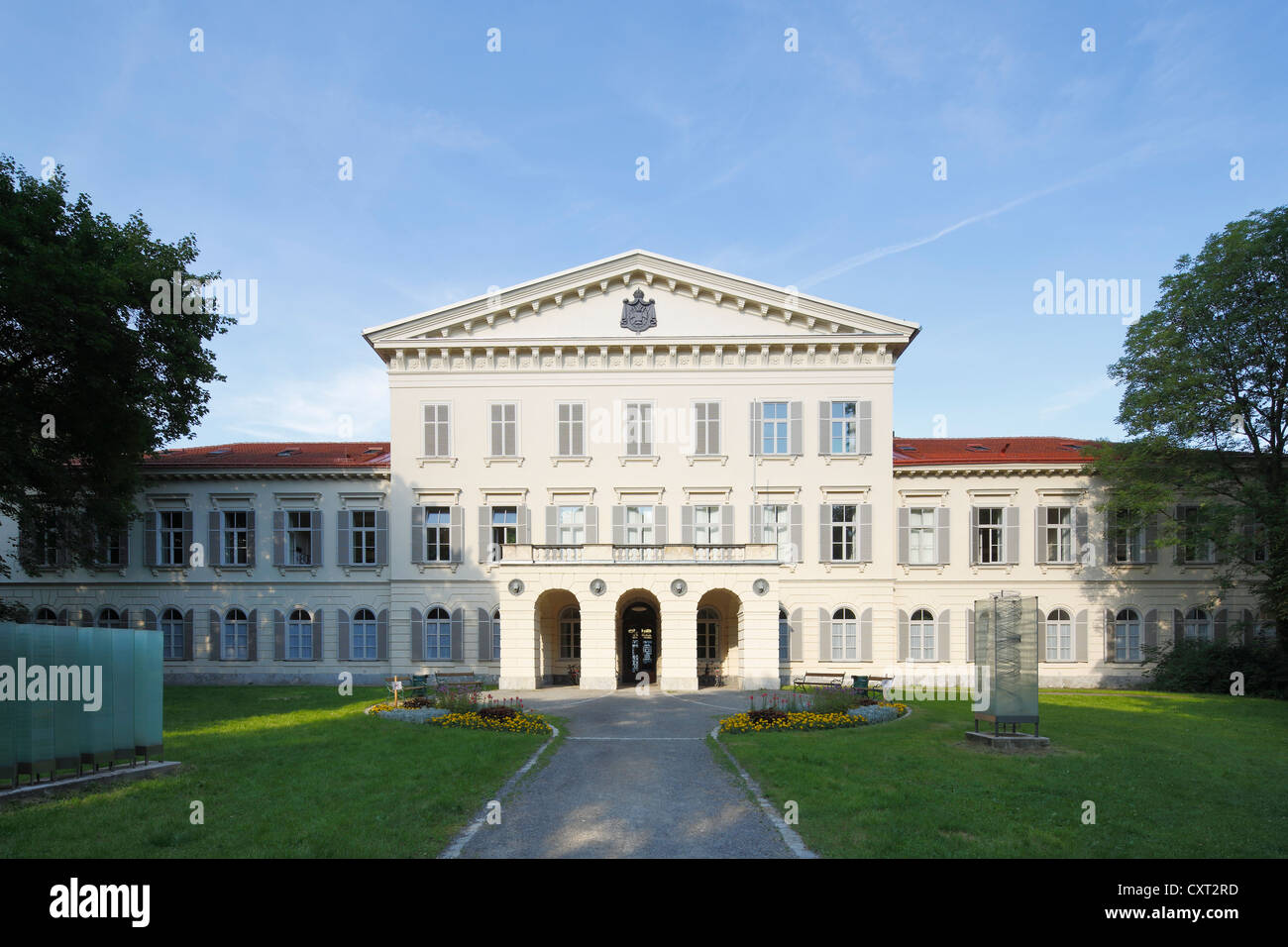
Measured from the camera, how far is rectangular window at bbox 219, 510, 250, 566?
32.3 m

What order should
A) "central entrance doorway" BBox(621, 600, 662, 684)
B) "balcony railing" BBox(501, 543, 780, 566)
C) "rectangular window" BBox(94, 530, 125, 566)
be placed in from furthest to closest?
"rectangular window" BBox(94, 530, 125, 566)
"central entrance doorway" BBox(621, 600, 662, 684)
"balcony railing" BBox(501, 543, 780, 566)

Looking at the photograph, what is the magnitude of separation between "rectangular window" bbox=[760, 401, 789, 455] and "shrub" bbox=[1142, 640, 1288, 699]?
16.4 metres

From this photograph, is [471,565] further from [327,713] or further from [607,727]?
[607,727]

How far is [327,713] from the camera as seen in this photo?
2106cm

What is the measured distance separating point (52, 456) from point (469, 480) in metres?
13.2

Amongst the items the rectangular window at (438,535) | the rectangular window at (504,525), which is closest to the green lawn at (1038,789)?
the rectangular window at (504,525)

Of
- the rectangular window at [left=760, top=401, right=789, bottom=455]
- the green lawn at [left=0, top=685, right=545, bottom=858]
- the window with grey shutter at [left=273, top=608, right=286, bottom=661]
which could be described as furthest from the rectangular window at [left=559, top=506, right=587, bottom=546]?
the green lawn at [left=0, top=685, right=545, bottom=858]

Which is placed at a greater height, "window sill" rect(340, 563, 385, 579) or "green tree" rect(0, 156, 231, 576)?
"green tree" rect(0, 156, 231, 576)

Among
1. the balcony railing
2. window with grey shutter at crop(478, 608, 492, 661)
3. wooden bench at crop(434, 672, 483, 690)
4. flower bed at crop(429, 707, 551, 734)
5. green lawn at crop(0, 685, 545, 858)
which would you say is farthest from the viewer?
window with grey shutter at crop(478, 608, 492, 661)

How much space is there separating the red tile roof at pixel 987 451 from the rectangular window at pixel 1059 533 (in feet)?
6.85

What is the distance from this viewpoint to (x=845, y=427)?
31.2 metres

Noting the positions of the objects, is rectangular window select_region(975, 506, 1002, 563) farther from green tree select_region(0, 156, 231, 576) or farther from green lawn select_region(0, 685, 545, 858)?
green tree select_region(0, 156, 231, 576)

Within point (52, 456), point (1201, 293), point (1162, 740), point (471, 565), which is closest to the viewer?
point (1162, 740)

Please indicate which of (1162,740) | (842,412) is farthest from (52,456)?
(1162,740)
